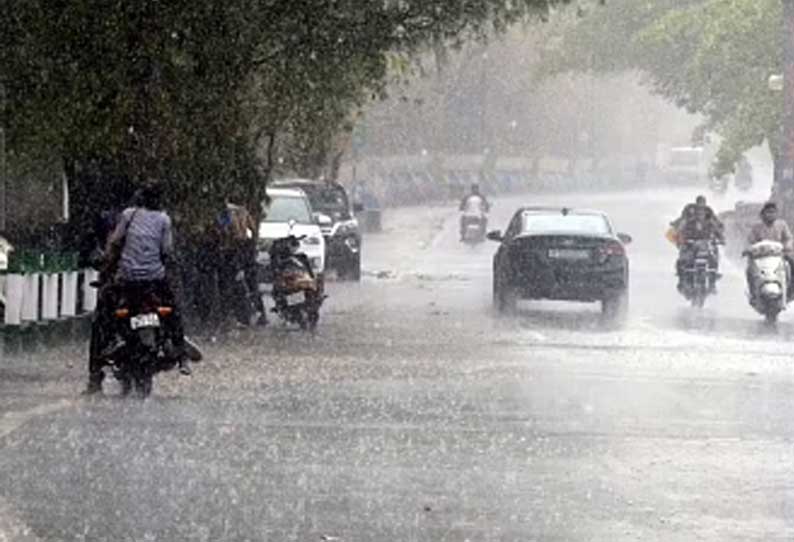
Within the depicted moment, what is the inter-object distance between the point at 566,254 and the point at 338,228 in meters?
12.3

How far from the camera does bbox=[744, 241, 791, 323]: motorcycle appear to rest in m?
32.1

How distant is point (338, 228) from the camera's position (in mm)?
44688

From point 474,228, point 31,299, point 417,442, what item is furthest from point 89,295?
point 474,228

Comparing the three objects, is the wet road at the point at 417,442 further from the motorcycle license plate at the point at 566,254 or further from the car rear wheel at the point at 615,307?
the car rear wheel at the point at 615,307

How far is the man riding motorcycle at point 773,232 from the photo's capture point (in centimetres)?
3253

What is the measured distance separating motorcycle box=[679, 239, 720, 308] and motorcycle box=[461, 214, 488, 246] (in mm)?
29198

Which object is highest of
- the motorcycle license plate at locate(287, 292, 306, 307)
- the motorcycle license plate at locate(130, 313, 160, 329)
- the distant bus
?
the distant bus

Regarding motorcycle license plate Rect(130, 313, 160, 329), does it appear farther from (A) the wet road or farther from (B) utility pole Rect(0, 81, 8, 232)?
(B) utility pole Rect(0, 81, 8, 232)

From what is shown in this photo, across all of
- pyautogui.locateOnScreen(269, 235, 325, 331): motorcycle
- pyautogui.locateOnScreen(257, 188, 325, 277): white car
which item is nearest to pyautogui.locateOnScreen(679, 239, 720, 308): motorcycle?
pyautogui.locateOnScreen(257, 188, 325, 277): white car

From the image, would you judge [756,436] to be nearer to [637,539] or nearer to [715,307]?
[637,539]

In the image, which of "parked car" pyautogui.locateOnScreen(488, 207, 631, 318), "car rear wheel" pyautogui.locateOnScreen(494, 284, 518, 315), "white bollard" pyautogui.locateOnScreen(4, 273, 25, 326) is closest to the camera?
"white bollard" pyautogui.locateOnScreen(4, 273, 25, 326)

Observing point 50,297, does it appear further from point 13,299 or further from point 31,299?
point 13,299

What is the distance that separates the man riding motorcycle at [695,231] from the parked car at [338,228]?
28.2 ft

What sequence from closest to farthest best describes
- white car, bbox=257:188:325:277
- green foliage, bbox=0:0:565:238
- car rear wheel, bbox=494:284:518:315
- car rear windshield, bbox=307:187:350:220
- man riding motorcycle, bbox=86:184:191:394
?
man riding motorcycle, bbox=86:184:191:394, green foliage, bbox=0:0:565:238, car rear wheel, bbox=494:284:518:315, white car, bbox=257:188:325:277, car rear windshield, bbox=307:187:350:220
